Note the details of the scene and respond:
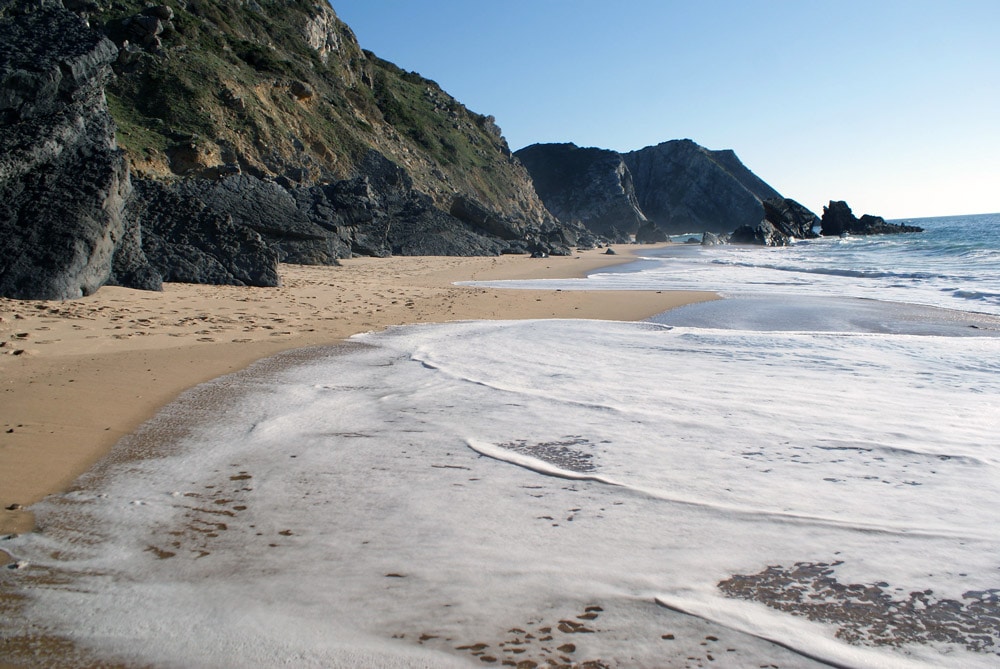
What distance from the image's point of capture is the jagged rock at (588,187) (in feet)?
275

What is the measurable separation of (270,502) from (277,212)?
11.8 metres

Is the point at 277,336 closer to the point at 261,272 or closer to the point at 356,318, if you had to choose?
the point at 356,318

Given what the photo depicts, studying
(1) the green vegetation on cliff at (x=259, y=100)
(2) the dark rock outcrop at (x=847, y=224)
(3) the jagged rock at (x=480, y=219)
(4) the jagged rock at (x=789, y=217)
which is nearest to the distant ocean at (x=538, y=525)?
(1) the green vegetation on cliff at (x=259, y=100)

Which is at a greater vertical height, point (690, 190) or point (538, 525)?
point (690, 190)

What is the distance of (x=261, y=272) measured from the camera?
927 cm

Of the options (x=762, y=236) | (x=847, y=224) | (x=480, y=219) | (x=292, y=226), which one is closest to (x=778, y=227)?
(x=762, y=236)

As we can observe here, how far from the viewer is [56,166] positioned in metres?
7.10

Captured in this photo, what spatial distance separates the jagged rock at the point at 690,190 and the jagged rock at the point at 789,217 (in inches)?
1518

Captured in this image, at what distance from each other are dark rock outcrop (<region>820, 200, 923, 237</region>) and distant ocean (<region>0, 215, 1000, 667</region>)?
241 ft

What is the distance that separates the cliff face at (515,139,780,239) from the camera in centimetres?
8594

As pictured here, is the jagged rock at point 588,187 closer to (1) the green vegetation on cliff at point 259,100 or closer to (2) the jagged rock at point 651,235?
(2) the jagged rock at point 651,235

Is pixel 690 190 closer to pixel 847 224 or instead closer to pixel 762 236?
pixel 847 224

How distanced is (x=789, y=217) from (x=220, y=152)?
5555cm

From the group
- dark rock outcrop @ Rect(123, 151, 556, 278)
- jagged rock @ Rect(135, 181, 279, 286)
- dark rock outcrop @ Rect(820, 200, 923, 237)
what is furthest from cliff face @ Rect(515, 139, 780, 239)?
jagged rock @ Rect(135, 181, 279, 286)
